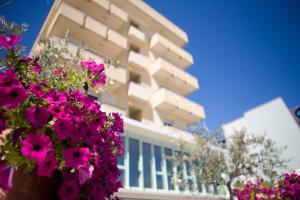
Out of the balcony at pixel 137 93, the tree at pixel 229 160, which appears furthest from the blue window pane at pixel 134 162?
the balcony at pixel 137 93

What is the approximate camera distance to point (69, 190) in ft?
6.32

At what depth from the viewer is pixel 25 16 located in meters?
5.88

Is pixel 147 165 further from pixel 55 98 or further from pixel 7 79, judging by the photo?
pixel 7 79

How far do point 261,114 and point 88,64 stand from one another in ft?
102

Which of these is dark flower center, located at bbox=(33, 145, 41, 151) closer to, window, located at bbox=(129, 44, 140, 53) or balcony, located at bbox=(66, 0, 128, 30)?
balcony, located at bbox=(66, 0, 128, 30)

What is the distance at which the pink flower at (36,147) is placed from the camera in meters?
1.44

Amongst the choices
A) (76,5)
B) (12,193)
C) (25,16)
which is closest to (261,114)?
(76,5)

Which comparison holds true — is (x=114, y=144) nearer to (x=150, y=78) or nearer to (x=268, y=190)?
(x=268, y=190)

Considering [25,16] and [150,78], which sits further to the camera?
[150,78]

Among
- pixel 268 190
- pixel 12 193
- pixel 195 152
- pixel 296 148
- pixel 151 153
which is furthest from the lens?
pixel 296 148

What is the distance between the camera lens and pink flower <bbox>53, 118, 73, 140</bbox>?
1.68 metres

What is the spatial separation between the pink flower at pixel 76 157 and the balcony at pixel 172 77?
22.4m

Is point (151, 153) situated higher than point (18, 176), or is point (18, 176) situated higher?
point (151, 153)

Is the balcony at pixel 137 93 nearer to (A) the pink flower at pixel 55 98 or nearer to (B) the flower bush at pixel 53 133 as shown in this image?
(B) the flower bush at pixel 53 133
